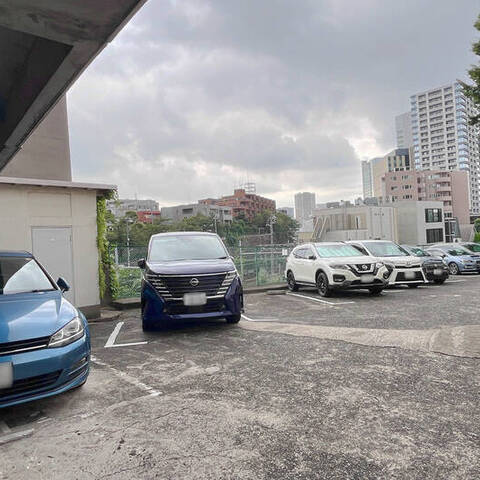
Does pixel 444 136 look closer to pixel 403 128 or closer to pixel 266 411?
pixel 403 128

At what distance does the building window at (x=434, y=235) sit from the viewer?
60625mm

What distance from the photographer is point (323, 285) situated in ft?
35.8

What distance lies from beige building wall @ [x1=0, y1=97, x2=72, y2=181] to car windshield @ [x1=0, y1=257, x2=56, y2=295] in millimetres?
15744

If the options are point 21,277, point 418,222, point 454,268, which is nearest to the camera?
point 21,277

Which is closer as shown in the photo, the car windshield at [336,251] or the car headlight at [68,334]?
the car headlight at [68,334]

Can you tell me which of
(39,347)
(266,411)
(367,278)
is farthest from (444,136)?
(39,347)

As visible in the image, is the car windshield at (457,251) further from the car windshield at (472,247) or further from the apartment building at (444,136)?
the apartment building at (444,136)

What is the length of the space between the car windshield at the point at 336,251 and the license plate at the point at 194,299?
581 cm

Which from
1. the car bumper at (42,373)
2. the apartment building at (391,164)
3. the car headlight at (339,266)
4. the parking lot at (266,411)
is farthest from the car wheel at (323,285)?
the apartment building at (391,164)

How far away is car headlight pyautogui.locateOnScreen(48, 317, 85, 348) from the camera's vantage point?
3.64 meters

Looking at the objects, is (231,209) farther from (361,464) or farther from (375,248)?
(361,464)

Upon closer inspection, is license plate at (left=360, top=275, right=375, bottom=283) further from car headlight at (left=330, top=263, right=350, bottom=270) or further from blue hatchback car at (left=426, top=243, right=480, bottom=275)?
blue hatchback car at (left=426, top=243, right=480, bottom=275)

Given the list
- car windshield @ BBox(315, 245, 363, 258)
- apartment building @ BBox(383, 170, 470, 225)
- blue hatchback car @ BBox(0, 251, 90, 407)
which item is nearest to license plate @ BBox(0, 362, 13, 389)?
blue hatchback car @ BBox(0, 251, 90, 407)

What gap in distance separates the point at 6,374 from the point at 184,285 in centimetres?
330
